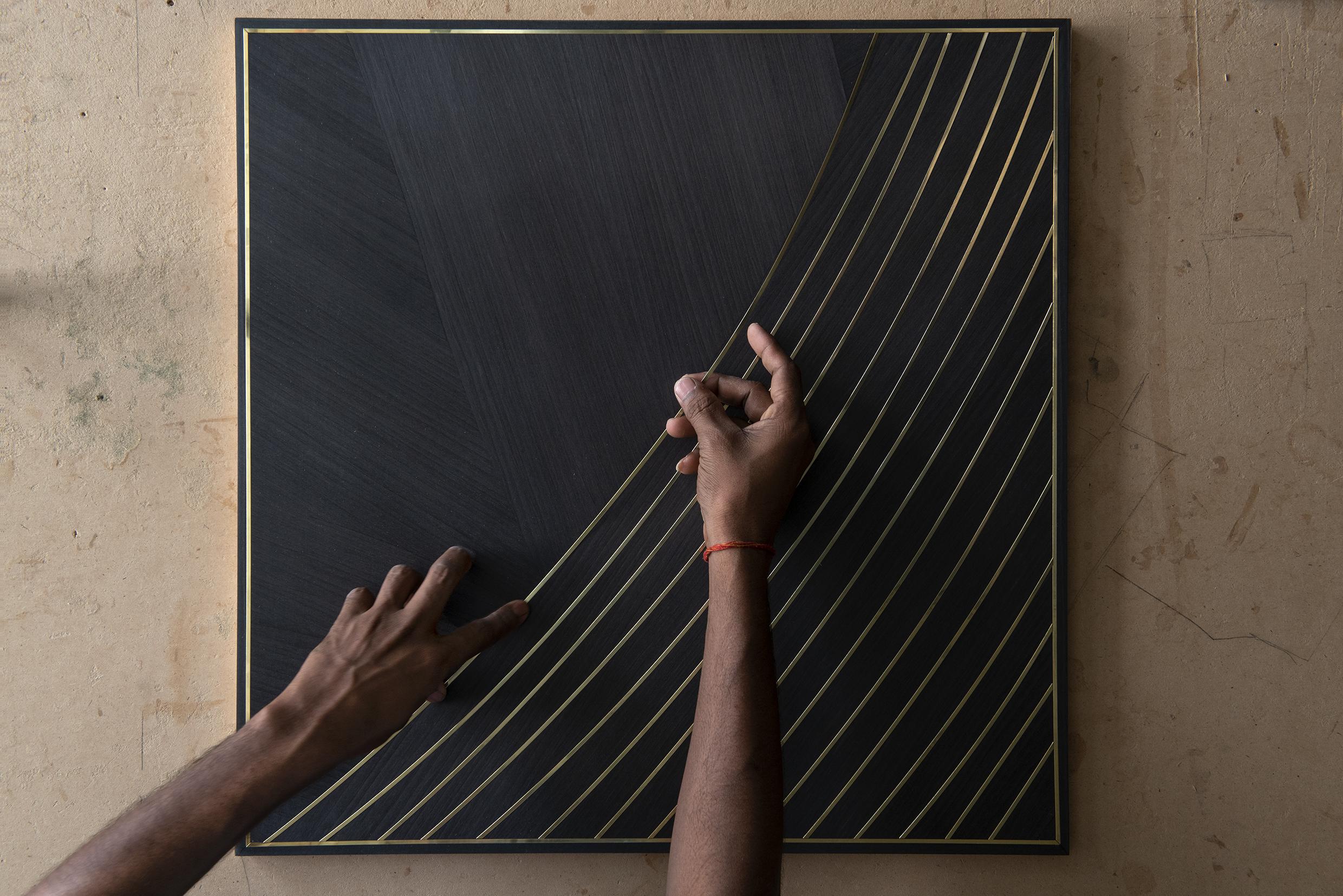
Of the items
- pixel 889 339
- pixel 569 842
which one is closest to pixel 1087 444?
pixel 889 339

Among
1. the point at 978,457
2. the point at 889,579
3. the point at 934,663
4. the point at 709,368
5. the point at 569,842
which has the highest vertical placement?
the point at 709,368

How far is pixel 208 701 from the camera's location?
3.23 ft

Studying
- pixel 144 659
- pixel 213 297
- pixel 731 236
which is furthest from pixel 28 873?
pixel 731 236

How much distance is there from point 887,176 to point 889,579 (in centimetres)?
52

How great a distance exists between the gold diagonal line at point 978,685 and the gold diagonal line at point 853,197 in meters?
0.44

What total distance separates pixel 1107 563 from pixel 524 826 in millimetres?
835

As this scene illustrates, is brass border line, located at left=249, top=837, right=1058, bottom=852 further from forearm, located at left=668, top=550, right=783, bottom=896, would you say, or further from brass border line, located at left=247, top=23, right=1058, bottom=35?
brass border line, located at left=247, top=23, right=1058, bottom=35

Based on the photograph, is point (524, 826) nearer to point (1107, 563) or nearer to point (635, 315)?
point (635, 315)

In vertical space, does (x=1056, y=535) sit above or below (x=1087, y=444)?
below

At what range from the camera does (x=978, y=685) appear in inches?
37.8

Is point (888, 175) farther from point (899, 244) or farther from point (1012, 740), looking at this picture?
point (1012, 740)

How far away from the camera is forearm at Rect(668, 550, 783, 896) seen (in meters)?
0.76

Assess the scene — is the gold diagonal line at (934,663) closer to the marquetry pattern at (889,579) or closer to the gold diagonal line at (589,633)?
the marquetry pattern at (889,579)

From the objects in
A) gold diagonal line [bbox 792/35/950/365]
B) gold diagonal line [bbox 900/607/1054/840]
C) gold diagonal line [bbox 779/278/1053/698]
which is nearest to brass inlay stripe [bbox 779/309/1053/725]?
gold diagonal line [bbox 779/278/1053/698]
